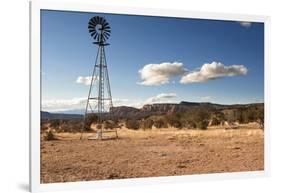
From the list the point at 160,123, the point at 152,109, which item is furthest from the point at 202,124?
the point at 152,109

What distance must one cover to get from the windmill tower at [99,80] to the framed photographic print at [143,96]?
0.04 ft

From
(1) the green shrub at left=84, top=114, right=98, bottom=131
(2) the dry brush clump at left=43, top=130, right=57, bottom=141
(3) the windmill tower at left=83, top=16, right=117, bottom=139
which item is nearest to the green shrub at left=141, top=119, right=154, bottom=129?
(3) the windmill tower at left=83, top=16, right=117, bottom=139

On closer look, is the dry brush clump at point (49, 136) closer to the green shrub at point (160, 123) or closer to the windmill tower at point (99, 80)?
the windmill tower at point (99, 80)

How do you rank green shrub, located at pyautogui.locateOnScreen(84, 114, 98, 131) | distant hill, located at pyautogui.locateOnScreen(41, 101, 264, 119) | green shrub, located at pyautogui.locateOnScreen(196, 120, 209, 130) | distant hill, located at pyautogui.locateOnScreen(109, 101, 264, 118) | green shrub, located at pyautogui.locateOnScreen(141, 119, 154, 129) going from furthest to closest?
1. green shrub, located at pyautogui.locateOnScreen(196, 120, 209, 130)
2. green shrub, located at pyautogui.locateOnScreen(141, 119, 154, 129)
3. distant hill, located at pyautogui.locateOnScreen(109, 101, 264, 118)
4. green shrub, located at pyautogui.locateOnScreen(84, 114, 98, 131)
5. distant hill, located at pyautogui.locateOnScreen(41, 101, 264, 119)

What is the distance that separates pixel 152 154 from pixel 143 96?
66 cm

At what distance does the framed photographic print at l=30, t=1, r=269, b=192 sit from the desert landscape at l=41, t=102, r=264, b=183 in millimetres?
11

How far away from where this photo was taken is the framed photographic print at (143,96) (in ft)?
17.5

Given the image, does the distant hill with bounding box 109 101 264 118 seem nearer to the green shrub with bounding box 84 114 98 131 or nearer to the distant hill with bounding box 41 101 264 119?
the distant hill with bounding box 41 101 264 119

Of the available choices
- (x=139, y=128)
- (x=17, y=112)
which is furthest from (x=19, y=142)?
(x=139, y=128)

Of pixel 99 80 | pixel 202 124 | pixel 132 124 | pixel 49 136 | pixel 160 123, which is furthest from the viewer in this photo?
pixel 202 124

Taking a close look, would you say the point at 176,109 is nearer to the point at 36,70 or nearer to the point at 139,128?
the point at 139,128

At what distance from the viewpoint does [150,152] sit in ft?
18.8

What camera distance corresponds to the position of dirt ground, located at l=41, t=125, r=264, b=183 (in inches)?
212

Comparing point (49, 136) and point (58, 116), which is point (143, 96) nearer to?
point (58, 116)
